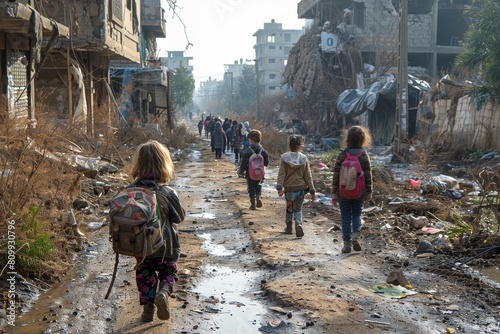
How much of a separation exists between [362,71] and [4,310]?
114 ft

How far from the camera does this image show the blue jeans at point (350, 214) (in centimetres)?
725

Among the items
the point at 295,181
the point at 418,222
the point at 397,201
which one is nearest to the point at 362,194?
the point at 295,181

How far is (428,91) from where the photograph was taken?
24656mm

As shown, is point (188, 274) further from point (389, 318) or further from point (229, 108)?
point (229, 108)

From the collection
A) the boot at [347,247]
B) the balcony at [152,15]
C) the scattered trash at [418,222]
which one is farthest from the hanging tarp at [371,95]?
the boot at [347,247]

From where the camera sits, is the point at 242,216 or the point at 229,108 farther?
the point at 229,108

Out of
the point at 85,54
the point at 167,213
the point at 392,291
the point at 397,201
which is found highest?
the point at 85,54

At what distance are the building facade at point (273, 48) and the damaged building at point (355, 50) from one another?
60.0 m

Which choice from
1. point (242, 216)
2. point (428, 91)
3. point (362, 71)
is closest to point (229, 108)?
point (362, 71)

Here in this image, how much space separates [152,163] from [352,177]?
3.05 meters

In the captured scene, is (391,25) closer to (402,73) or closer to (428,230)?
(402,73)

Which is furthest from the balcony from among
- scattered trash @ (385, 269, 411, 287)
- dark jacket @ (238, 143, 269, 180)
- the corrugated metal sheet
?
scattered trash @ (385, 269, 411, 287)

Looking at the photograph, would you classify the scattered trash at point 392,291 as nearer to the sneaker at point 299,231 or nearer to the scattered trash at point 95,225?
the sneaker at point 299,231

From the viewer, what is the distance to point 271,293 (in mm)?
5426
